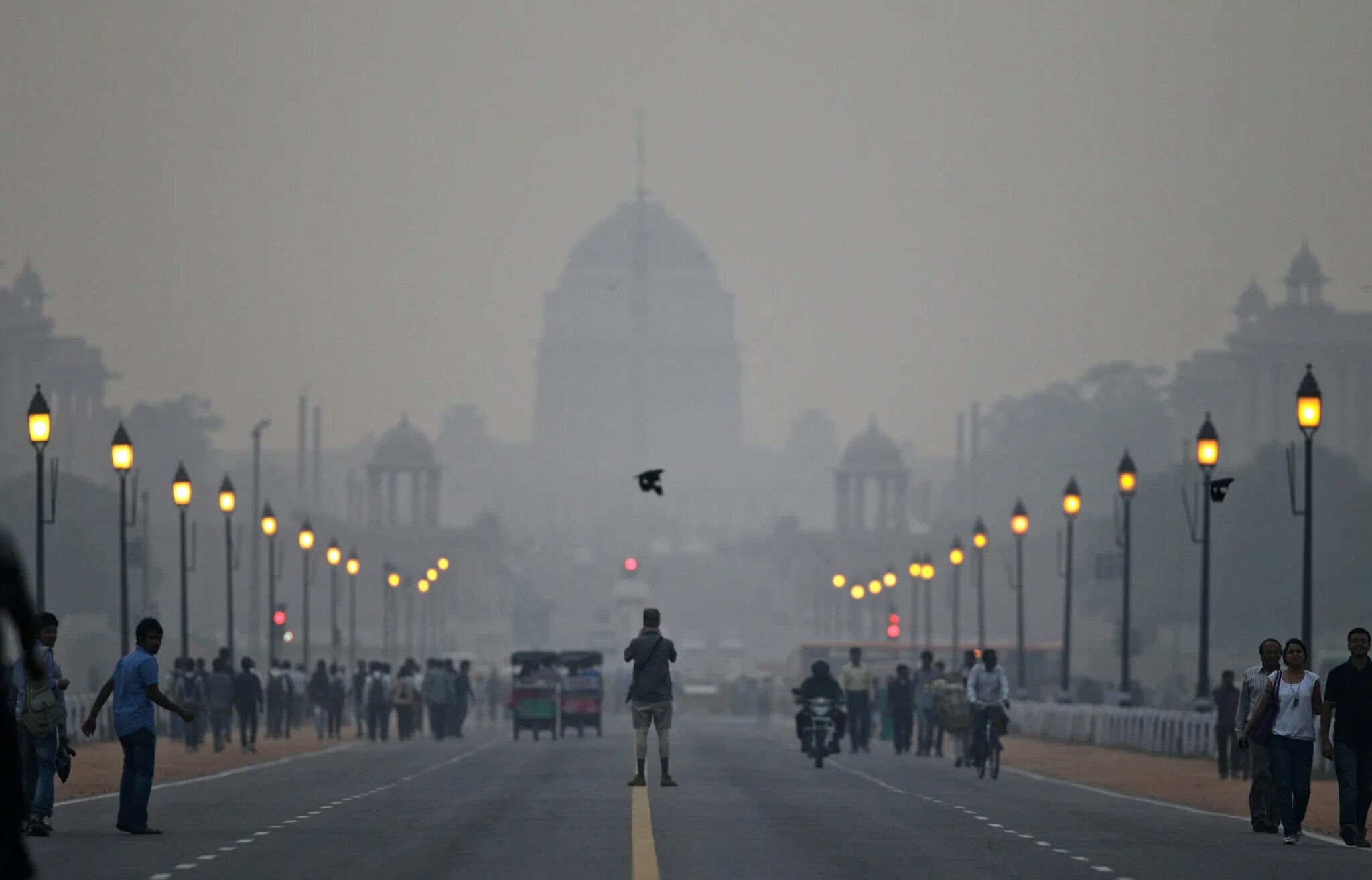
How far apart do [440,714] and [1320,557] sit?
64.5m

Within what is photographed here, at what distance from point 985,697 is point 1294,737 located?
15107mm

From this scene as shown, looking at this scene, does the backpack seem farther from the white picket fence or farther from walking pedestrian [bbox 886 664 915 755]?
walking pedestrian [bbox 886 664 915 755]

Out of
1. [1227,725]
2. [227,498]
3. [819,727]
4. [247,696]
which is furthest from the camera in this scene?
[227,498]

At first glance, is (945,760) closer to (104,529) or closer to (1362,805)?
(1362,805)

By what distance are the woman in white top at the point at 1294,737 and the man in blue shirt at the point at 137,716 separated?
937cm

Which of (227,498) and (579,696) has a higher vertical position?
(227,498)

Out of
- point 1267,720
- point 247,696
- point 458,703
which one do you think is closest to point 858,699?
point 247,696

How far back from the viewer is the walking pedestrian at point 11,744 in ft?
33.0

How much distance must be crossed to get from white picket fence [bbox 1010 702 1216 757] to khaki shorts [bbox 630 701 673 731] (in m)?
16.4

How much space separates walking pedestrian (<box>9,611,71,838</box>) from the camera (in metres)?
24.5

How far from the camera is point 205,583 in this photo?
186 meters

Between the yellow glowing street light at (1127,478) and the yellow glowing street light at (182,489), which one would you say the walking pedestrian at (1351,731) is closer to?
the yellow glowing street light at (1127,478)

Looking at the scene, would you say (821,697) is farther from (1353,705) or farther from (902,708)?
(1353,705)

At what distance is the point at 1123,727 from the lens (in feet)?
186
